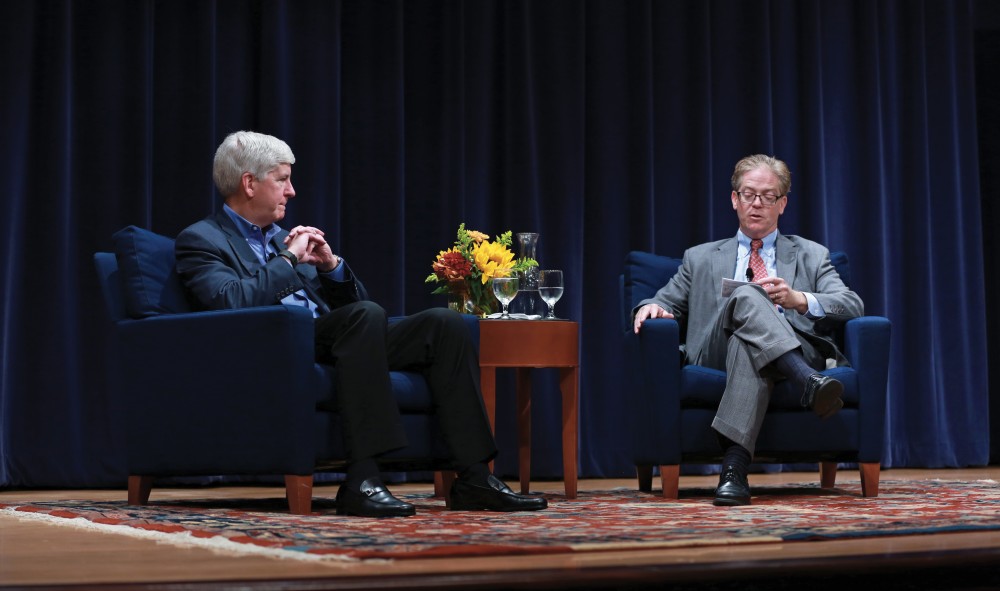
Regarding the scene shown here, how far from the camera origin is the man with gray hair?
283cm

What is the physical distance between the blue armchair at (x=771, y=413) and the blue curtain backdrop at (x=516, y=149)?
4.65 feet

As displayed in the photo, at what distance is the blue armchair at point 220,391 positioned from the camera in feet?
9.32

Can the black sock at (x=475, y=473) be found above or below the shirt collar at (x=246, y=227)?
below

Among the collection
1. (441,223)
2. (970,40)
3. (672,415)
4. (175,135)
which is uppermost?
(970,40)

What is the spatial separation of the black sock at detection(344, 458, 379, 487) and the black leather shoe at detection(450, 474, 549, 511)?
252mm

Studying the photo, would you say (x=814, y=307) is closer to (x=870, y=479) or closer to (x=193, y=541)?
(x=870, y=479)

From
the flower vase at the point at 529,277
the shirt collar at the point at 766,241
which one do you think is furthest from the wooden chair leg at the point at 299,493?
the shirt collar at the point at 766,241

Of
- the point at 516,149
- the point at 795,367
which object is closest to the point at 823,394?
the point at 795,367

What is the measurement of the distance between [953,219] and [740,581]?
4047 mm

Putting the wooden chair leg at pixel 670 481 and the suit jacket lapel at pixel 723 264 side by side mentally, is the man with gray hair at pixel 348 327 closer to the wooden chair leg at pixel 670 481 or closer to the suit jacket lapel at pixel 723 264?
the wooden chair leg at pixel 670 481

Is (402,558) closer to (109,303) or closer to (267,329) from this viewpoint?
(267,329)

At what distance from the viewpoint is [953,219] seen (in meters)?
5.33

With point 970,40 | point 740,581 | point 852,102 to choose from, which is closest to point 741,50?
point 852,102

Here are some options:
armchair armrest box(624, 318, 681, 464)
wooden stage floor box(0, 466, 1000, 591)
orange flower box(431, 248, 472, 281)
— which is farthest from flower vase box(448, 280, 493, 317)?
wooden stage floor box(0, 466, 1000, 591)
